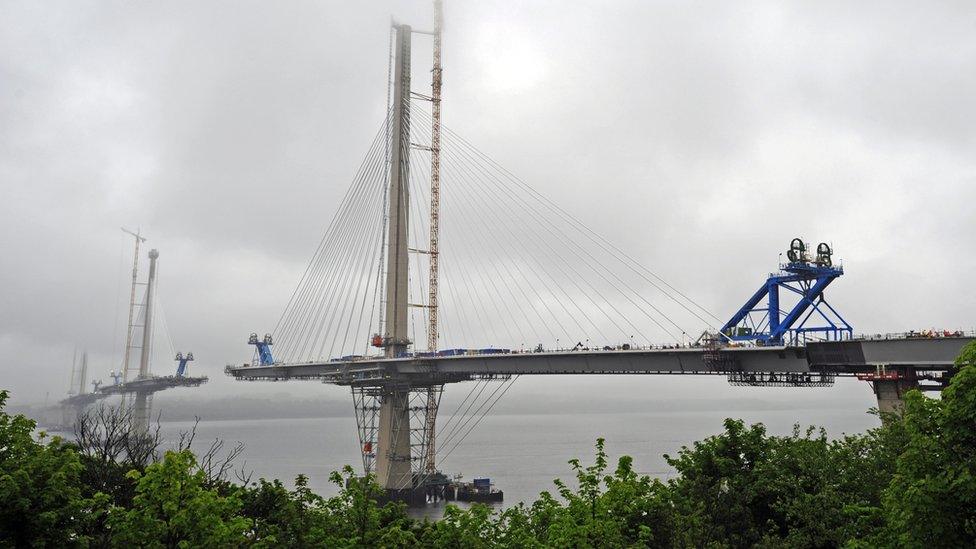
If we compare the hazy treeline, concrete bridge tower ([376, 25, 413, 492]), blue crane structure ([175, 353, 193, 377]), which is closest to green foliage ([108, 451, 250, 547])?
the hazy treeline

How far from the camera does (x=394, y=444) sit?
82.7 meters

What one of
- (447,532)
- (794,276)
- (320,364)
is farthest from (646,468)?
(447,532)

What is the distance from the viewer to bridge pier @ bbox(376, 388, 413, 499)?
8169cm

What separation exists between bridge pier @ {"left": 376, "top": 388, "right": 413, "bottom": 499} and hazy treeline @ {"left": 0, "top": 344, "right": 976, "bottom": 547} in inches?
2096

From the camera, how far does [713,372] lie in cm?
5978

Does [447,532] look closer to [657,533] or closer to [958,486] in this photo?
[657,533]

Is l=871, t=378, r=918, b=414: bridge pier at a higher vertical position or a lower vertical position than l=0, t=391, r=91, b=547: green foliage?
higher

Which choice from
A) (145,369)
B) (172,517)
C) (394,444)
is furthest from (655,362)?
(145,369)

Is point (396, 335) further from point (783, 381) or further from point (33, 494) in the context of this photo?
point (33, 494)

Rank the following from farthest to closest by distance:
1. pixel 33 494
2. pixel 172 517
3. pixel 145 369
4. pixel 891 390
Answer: pixel 145 369 < pixel 891 390 < pixel 33 494 < pixel 172 517

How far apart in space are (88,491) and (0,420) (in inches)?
414

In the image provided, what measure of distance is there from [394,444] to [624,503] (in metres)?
64.0

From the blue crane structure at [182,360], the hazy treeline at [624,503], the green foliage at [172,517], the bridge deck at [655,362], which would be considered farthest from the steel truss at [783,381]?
the blue crane structure at [182,360]

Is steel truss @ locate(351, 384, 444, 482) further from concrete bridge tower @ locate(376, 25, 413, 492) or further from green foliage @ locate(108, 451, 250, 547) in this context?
green foliage @ locate(108, 451, 250, 547)
